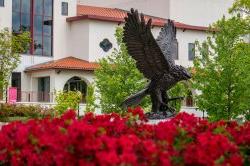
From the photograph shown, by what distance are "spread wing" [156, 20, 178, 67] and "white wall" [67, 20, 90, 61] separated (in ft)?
104

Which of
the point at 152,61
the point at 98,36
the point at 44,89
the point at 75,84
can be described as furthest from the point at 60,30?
the point at 152,61

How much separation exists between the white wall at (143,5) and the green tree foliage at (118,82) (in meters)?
24.7

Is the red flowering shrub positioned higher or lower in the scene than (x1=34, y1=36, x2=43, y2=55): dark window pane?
lower

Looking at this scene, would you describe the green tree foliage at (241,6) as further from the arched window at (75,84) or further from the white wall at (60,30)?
the white wall at (60,30)

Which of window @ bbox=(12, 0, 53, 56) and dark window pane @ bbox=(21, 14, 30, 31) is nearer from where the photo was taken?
window @ bbox=(12, 0, 53, 56)

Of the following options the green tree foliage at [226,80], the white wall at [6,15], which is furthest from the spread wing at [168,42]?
the white wall at [6,15]

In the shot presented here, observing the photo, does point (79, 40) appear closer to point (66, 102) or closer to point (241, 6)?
point (241, 6)

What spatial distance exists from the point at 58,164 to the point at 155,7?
5212 centimetres

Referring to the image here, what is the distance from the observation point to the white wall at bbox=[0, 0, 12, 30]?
155 ft

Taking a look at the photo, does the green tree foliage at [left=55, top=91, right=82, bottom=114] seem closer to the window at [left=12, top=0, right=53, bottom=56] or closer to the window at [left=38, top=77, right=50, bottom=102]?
the window at [left=38, top=77, right=50, bottom=102]

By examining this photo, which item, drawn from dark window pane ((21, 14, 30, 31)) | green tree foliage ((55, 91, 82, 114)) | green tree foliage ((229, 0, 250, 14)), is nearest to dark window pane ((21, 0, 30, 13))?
dark window pane ((21, 14, 30, 31))

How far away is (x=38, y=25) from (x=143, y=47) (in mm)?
33661

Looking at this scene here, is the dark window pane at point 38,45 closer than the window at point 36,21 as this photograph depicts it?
No

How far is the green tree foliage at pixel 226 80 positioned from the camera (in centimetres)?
2945
